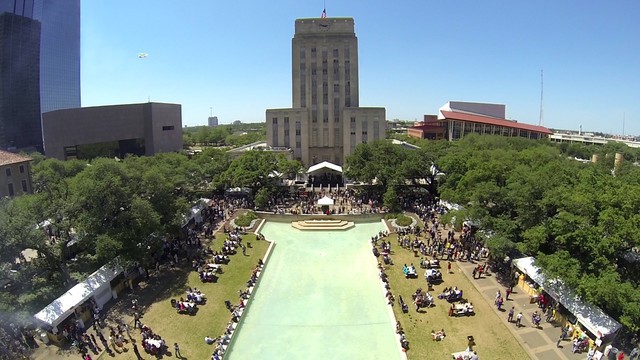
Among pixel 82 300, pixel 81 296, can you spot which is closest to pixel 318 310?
pixel 82 300

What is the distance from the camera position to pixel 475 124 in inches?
4158

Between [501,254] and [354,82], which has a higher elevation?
[354,82]

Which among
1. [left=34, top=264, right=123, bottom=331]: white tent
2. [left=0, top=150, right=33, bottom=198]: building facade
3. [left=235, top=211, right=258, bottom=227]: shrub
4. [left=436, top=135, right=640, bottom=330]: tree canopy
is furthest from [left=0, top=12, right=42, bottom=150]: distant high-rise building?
[left=436, top=135, right=640, bottom=330]: tree canopy

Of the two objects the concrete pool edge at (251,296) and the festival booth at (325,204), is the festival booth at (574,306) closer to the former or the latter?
the concrete pool edge at (251,296)

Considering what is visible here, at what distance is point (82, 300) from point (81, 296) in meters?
0.31

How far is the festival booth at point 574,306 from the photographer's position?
18.7 metres

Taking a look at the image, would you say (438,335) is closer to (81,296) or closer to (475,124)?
(81,296)

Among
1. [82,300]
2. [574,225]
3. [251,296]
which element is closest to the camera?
[82,300]

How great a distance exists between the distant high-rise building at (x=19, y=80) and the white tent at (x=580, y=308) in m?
129

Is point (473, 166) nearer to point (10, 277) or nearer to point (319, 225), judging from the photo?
point (319, 225)

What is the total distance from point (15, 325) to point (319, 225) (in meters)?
26.9

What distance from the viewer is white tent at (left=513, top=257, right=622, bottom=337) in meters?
18.7

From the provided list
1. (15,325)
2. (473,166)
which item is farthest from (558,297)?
(15,325)

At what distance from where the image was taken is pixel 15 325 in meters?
19.5
